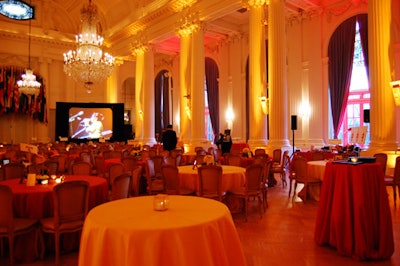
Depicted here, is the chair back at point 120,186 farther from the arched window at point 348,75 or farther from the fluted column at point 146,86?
the fluted column at point 146,86

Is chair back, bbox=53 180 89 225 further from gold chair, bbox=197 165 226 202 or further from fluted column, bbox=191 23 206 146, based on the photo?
fluted column, bbox=191 23 206 146

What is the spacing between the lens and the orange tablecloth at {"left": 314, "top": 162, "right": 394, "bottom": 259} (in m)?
3.35

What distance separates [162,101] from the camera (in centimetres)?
2220

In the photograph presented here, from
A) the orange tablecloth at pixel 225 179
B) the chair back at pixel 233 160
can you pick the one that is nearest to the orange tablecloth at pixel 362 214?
the orange tablecloth at pixel 225 179

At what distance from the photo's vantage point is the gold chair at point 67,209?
11.3 feet

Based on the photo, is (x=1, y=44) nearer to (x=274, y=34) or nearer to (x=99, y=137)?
(x=99, y=137)

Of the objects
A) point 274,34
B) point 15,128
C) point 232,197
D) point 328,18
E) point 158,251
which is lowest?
point 232,197

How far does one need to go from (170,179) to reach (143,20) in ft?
41.5

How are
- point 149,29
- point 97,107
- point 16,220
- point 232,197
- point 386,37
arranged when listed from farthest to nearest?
point 97,107
point 149,29
point 386,37
point 232,197
point 16,220

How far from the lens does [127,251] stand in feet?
6.21

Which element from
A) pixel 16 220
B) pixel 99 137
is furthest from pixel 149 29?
pixel 16 220

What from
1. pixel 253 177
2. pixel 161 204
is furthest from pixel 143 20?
pixel 161 204

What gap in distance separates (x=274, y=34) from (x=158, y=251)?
372 inches

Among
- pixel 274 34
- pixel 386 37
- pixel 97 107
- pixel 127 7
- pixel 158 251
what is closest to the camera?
pixel 158 251
